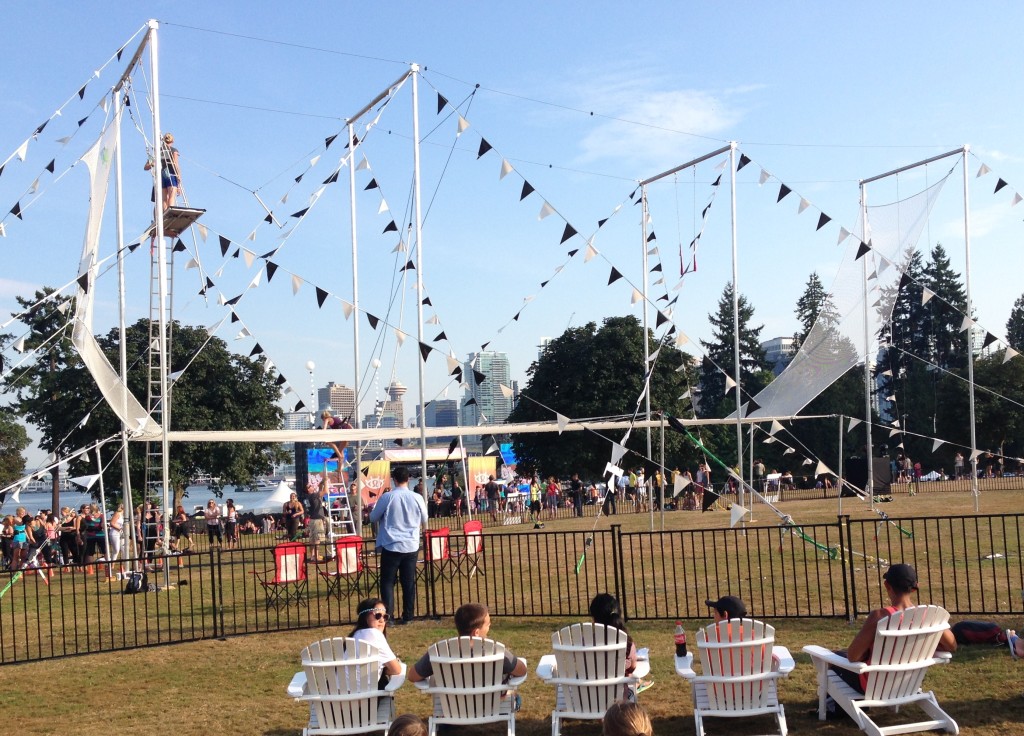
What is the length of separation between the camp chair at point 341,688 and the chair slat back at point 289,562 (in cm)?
591

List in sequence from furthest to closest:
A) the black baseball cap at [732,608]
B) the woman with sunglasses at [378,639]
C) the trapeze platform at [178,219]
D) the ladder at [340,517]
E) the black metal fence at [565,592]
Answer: the ladder at [340,517]
the trapeze platform at [178,219]
the black metal fence at [565,592]
the woman with sunglasses at [378,639]
the black baseball cap at [732,608]

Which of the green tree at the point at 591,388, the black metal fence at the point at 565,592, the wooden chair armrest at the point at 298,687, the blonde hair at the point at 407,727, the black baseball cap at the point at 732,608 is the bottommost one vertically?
the black metal fence at the point at 565,592

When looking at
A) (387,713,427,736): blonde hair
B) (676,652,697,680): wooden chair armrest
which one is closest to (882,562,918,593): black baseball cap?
(676,652,697,680): wooden chair armrest

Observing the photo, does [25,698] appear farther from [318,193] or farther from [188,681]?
[318,193]

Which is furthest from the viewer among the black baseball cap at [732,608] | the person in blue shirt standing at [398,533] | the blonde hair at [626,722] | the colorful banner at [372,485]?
the colorful banner at [372,485]

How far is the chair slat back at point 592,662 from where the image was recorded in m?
6.23

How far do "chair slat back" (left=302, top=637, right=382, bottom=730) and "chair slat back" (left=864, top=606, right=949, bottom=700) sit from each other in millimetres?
3271

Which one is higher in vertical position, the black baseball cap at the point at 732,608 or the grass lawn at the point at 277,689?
the black baseball cap at the point at 732,608

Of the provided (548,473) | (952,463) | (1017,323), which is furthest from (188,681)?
(1017,323)

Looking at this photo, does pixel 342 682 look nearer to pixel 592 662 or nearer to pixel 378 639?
pixel 378 639

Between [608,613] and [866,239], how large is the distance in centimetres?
1719

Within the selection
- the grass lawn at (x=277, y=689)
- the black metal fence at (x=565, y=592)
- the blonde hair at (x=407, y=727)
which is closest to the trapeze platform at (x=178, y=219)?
the black metal fence at (x=565, y=592)

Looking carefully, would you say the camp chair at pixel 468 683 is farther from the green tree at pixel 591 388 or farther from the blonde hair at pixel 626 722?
the green tree at pixel 591 388

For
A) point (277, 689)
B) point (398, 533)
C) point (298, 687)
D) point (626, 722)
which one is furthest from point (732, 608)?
point (398, 533)
